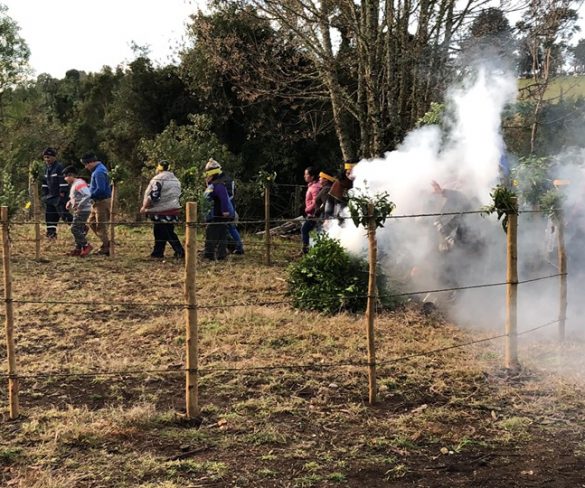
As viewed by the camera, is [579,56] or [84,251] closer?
[84,251]

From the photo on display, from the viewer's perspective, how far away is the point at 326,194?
1019cm

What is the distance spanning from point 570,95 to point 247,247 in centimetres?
1063

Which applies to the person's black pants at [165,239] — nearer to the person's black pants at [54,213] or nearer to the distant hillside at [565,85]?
the person's black pants at [54,213]

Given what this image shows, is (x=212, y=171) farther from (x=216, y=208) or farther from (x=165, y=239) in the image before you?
(x=165, y=239)

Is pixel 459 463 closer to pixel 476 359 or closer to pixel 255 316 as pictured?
pixel 476 359

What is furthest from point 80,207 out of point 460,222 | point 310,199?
point 460,222

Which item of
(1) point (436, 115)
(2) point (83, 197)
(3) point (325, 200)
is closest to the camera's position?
(1) point (436, 115)

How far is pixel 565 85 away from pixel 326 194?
1000 cm

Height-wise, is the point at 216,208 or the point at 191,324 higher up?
the point at 216,208

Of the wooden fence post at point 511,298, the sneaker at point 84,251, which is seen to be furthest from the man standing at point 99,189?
the wooden fence post at point 511,298

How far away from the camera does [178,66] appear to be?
16875mm

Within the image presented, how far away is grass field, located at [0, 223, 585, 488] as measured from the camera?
3.65 metres

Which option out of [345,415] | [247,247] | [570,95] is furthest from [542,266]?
[570,95]

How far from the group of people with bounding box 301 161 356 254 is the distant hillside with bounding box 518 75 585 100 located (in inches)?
277
